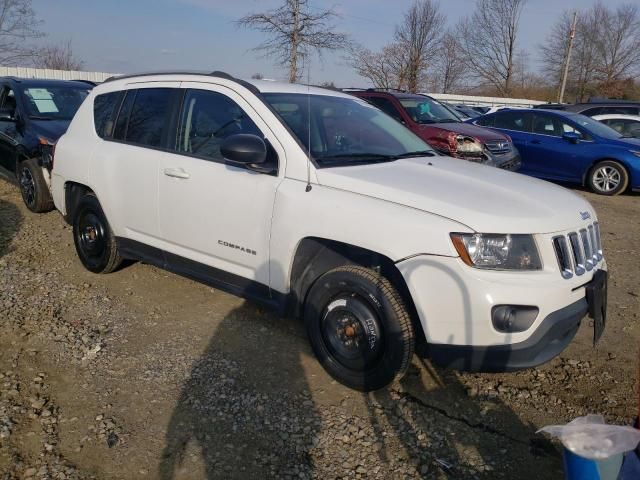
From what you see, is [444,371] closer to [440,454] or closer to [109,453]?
[440,454]

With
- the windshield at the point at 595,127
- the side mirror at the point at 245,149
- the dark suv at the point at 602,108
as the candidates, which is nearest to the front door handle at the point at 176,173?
the side mirror at the point at 245,149

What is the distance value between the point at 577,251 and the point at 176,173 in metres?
2.71

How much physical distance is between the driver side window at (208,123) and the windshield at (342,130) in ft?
0.86

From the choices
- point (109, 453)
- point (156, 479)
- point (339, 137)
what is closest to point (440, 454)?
point (156, 479)

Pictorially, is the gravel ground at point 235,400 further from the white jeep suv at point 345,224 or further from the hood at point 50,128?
the hood at point 50,128

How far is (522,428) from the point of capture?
3.09m

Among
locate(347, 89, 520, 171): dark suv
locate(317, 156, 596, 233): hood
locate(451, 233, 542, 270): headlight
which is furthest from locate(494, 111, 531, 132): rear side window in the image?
locate(451, 233, 542, 270): headlight

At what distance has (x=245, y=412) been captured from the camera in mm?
3141

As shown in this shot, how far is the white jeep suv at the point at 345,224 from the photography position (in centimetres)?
283

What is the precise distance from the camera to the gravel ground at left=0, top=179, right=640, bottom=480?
275 cm

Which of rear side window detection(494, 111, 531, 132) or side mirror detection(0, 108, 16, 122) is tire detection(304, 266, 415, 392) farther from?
rear side window detection(494, 111, 531, 132)

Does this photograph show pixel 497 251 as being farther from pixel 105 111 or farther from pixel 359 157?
pixel 105 111

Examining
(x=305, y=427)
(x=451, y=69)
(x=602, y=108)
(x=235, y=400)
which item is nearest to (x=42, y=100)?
(x=235, y=400)

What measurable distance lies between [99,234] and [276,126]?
2.34 meters
